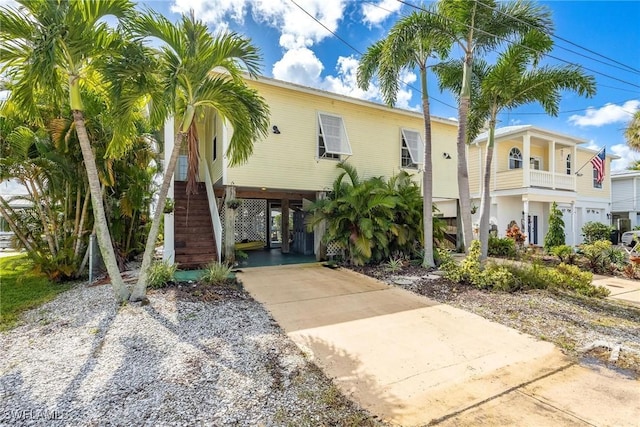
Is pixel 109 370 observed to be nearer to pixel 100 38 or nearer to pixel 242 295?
pixel 242 295

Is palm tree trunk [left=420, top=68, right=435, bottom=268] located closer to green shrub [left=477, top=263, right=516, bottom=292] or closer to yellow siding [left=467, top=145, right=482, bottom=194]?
green shrub [left=477, top=263, right=516, bottom=292]

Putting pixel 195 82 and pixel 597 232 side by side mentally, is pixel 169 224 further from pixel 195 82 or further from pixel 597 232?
pixel 597 232

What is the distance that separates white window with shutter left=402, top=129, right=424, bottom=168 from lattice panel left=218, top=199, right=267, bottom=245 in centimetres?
715

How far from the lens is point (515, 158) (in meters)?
17.7

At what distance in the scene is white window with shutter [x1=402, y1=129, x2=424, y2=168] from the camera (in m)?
12.5

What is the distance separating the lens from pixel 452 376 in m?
3.53

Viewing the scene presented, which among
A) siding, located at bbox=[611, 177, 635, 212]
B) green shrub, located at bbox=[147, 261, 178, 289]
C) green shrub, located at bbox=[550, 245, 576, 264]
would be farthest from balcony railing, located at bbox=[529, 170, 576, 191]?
green shrub, located at bbox=[147, 261, 178, 289]

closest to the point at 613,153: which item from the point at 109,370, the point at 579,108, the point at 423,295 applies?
the point at 579,108

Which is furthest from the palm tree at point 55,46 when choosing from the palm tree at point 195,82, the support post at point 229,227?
the support post at point 229,227

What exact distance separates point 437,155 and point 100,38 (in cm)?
1182

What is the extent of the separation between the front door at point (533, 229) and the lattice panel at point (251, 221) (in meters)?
14.8

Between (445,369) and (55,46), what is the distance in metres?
6.57

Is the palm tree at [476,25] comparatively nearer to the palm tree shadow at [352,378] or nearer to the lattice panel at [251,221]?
the palm tree shadow at [352,378]

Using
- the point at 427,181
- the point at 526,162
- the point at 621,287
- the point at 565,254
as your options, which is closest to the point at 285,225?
the point at 427,181
